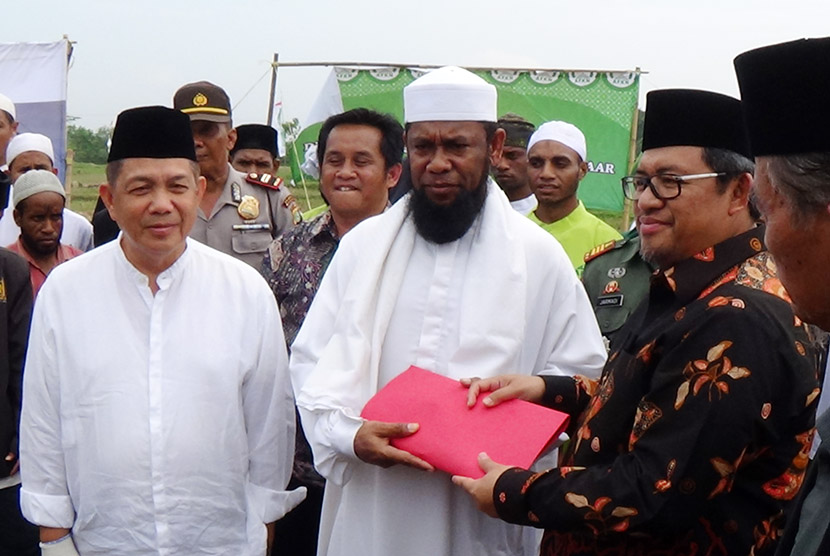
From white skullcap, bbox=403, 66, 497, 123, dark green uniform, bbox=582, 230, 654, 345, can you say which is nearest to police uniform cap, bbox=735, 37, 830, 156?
white skullcap, bbox=403, 66, 497, 123

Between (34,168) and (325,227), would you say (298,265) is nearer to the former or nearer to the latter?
(325,227)

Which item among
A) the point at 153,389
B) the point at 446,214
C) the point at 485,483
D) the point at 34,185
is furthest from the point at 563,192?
the point at 485,483

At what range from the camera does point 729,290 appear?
94.3 inches

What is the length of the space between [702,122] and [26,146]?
5.42m

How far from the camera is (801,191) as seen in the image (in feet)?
5.52

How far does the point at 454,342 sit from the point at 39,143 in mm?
4518

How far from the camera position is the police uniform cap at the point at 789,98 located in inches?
66.8

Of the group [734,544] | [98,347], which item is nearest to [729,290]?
[734,544]

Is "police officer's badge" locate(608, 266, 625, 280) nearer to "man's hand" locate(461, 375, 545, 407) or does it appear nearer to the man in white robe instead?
"man's hand" locate(461, 375, 545, 407)

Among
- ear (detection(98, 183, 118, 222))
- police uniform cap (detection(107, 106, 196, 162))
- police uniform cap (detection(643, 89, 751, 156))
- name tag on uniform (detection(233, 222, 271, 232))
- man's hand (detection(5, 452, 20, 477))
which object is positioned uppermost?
police uniform cap (detection(643, 89, 751, 156))

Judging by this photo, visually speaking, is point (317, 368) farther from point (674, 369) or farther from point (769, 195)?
point (769, 195)

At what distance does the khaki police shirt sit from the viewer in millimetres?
5289

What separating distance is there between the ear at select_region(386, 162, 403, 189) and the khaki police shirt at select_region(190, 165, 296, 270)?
36.1 inches

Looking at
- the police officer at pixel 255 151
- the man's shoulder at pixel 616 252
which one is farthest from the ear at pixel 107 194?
the police officer at pixel 255 151
